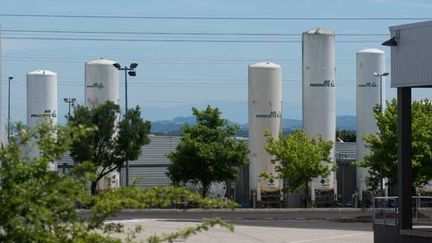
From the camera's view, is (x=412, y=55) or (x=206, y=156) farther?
(x=206, y=156)

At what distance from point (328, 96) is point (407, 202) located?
3849cm

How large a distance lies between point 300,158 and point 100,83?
15.3 meters

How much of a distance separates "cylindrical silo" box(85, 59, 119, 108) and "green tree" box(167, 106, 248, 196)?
18.1ft

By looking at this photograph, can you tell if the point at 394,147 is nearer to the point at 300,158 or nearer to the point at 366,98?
the point at 300,158

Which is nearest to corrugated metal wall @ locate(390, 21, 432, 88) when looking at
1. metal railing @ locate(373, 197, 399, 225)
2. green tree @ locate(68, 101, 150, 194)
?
metal railing @ locate(373, 197, 399, 225)

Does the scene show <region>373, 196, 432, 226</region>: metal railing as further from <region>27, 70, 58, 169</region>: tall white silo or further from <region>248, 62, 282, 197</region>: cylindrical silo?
<region>27, 70, 58, 169</region>: tall white silo

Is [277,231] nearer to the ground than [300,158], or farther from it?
nearer to the ground

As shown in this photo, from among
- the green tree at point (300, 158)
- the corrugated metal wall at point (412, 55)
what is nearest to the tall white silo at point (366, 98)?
the green tree at point (300, 158)

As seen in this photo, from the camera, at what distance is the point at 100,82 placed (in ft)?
219

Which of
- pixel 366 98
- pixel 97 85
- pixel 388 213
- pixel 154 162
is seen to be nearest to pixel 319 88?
pixel 366 98

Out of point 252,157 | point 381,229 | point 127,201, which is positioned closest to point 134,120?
point 252,157

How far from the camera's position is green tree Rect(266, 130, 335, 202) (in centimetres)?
5997

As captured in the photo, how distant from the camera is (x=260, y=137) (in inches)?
2539

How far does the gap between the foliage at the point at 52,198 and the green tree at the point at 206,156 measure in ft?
181
